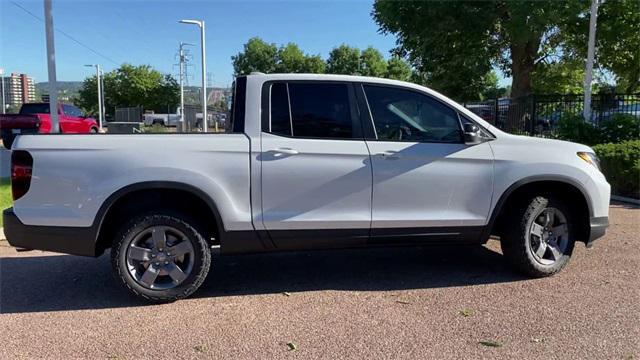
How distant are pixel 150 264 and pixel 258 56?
264 feet

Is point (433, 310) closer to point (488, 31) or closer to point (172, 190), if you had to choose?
point (172, 190)

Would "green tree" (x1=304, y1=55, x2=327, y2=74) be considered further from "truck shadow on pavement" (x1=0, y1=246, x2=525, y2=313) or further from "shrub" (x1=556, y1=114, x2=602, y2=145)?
"truck shadow on pavement" (x1=0, y1=246, x2=525, y2=313)

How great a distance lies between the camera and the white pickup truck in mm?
4371

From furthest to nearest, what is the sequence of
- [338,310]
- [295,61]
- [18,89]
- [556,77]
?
[295,61] → [18,89] → [556,77] → [338,310]

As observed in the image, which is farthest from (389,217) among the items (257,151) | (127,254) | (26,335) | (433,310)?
(26,335)

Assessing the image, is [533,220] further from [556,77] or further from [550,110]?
[556,77]

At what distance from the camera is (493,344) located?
379cm

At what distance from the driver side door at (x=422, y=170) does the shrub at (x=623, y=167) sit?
5992 mm

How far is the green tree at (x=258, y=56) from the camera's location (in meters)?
82.0

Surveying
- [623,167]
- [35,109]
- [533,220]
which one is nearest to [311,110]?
[533,220]

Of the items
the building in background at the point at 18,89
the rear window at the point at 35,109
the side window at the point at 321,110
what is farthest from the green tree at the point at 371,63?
the side window at the point at 321,110

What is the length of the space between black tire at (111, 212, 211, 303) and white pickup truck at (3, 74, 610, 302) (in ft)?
0.03

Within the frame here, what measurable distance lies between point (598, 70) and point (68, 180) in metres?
22.7

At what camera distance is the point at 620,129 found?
41.9ft
